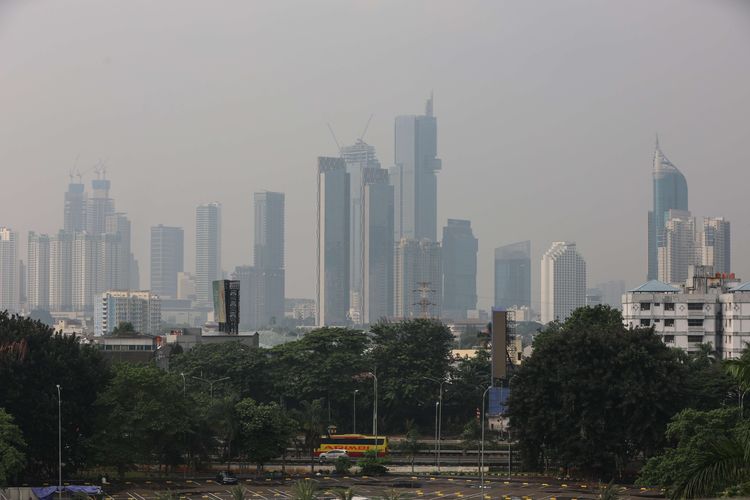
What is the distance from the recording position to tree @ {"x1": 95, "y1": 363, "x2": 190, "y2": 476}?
24.1 meters

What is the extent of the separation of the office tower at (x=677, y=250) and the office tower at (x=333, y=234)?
71.0m

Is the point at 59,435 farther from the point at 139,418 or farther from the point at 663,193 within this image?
the point at 663,193

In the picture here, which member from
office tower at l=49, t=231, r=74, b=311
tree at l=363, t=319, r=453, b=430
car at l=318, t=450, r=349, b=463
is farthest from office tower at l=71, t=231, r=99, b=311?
car at l=318, t=450, r=349, b=463

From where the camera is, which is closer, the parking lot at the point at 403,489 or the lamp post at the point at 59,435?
the parking lot at the point at 403,489

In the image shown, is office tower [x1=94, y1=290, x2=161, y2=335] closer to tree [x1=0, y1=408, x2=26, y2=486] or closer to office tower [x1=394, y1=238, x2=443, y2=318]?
office tower [x1=394, y1=238, x2=443, y2=318]

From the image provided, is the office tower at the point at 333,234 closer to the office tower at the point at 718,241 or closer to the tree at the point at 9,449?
the office tower at the point at 718,241

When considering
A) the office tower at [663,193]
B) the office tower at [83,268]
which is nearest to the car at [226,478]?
the office tower at [663,193]

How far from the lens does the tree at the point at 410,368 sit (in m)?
36.7

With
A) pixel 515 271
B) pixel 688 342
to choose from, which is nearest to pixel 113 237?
pixel 515 271

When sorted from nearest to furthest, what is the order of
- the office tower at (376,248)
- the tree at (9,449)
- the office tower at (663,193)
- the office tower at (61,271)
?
the tree at (9,449), the office tower at (663,193), the office tower at (376,248), the office tower at (61,271)

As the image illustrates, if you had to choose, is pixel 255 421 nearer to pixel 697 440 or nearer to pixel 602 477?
pixel 602 477

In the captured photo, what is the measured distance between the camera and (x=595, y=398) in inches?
992

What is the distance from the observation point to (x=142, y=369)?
25.0 metres

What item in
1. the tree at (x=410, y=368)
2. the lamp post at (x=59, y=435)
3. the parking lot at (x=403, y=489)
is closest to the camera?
the parking lot at (x=403, y=489)
